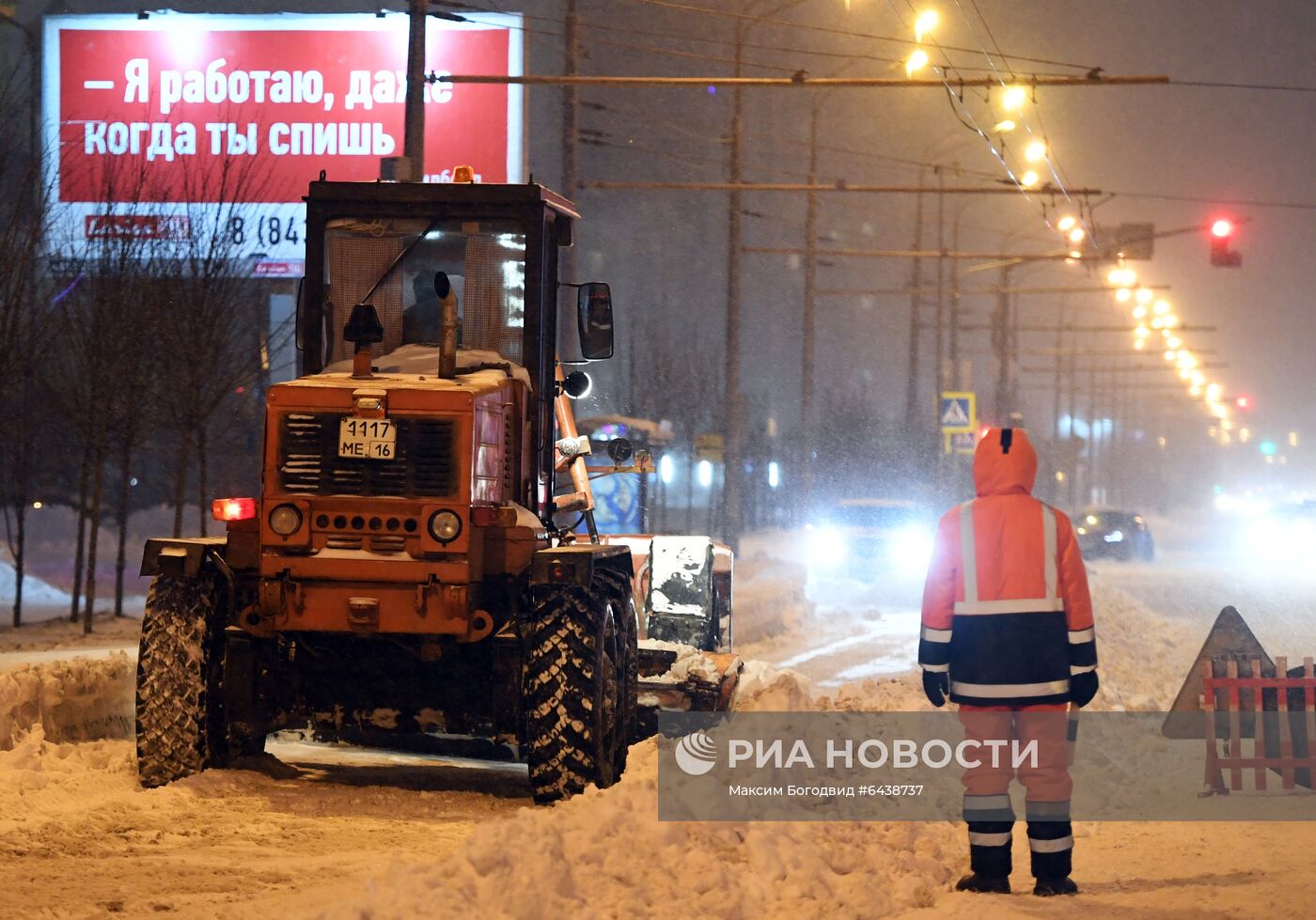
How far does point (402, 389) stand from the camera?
9.00 meters

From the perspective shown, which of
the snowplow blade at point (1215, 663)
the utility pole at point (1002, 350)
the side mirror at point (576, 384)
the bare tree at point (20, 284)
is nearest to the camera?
the snowplow blade at point (1215, 663)

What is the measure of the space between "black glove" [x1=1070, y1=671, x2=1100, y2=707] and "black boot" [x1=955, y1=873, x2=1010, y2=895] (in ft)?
2.53

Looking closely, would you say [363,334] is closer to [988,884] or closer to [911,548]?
[988,884]

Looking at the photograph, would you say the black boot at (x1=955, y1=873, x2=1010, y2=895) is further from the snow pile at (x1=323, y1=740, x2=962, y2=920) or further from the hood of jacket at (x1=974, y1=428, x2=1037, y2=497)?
the hood of jacket at (x1=974, y1=428, x2=1037, y2=497)

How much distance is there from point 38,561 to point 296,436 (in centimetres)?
3180

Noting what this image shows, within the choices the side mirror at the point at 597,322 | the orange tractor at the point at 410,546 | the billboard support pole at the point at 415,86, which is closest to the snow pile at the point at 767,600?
the billboard support pole at the point at 415,86

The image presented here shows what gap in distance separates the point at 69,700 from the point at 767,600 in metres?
16.8

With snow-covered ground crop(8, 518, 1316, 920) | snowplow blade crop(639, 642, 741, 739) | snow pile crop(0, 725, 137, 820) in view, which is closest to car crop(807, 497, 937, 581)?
snow-covered ground crop(8, 518, 1316, 920)

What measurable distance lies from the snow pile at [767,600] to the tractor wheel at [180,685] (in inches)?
500

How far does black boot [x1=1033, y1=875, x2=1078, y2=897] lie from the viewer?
6.88m

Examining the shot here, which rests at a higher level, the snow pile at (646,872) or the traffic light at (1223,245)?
the traffic light at (1223,245)

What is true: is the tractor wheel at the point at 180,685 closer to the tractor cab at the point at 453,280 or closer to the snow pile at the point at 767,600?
the tractor cab at the point at 453,280

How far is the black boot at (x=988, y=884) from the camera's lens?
22.8ft

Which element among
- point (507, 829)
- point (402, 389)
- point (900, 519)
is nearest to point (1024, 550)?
point (507, 829)
